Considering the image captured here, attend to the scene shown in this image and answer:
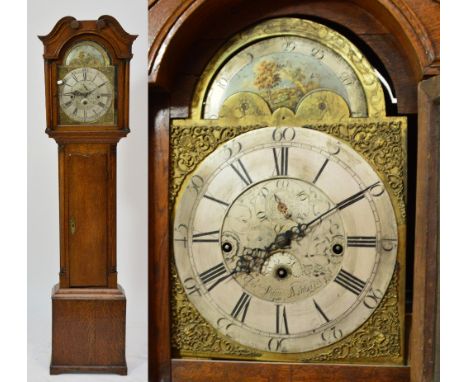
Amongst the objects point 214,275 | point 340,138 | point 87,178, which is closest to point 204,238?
point 214,275

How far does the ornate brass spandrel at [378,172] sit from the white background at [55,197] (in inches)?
4.8

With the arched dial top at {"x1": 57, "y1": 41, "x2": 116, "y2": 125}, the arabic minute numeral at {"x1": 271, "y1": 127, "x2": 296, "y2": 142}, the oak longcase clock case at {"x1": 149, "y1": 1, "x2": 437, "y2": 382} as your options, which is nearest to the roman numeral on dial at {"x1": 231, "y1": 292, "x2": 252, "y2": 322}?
the oak longcase clock case at {"x1": 149, "y1": 1, "x2": 437, "y2": 382}

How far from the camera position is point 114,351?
5.16 ft

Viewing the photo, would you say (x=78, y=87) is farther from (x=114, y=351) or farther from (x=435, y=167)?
(x=435, y=167)

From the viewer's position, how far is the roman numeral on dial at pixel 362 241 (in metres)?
1.62

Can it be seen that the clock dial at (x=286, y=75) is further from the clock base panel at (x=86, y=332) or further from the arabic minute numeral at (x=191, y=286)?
the clock base panel at (x=86, y=332)

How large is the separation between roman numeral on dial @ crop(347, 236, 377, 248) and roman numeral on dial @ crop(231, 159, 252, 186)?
31 cm

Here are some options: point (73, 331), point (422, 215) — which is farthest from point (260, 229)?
point (73, 331)

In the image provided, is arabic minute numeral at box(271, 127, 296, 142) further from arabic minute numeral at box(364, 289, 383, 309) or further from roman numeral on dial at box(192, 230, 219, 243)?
arabic minute numeral at box(364, 289, 383, 309)

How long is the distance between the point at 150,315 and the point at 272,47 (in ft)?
2.63

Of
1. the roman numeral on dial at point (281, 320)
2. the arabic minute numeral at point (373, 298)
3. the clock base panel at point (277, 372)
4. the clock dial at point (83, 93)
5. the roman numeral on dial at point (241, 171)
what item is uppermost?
the clock dial at point (83, 93)

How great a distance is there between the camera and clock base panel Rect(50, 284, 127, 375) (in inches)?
61.4

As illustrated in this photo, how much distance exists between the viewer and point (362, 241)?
63.7 inches

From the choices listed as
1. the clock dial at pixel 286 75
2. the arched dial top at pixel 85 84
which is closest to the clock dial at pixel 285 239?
the clock dial at pixel 286 75
